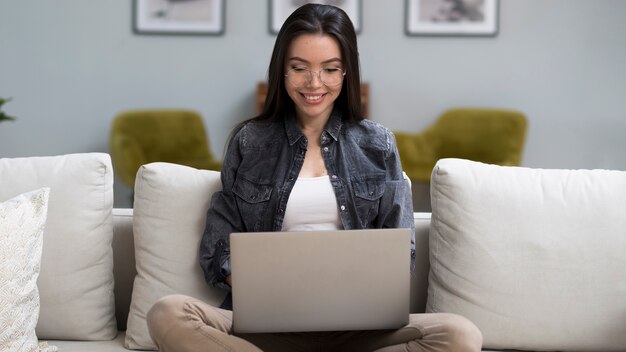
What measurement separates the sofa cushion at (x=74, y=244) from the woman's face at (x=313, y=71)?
21.1 inches

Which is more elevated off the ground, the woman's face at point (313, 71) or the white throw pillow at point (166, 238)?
the woman's face at point (313, 71)

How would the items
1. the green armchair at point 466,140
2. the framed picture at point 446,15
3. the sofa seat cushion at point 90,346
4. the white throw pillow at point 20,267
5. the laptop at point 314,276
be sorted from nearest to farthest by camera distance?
the laptop at point 314,276, the white throw pillow at point 20,267, the sofa seat cushion at point 90,346, the green armchair at point 466,140, the framed picture at point 446,15

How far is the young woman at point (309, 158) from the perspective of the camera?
2.12 meters

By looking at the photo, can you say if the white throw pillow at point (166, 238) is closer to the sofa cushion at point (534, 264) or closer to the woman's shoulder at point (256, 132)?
the woman's shoulder at point (256, 132)

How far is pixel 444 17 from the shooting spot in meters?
5.22

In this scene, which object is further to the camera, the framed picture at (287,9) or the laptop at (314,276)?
the framed picture at (287,9)

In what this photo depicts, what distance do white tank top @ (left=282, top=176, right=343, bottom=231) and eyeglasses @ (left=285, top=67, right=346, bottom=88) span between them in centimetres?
25

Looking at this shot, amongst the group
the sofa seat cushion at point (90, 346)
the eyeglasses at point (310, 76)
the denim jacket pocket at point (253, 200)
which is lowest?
the sofa seat cushion at point (90, 346)

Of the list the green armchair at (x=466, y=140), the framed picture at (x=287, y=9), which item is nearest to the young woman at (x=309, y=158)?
the green armchair at (x=466, y=140)

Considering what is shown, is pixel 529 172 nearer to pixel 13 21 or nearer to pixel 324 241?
pixel 324 241

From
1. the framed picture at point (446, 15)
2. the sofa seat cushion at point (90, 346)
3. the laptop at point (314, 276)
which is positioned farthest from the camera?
the framed picture at point (446, 15)

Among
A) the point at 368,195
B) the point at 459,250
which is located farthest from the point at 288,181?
the point at 459,250

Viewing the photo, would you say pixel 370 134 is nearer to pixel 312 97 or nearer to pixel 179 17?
pixel 312 97

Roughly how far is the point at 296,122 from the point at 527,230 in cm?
62
